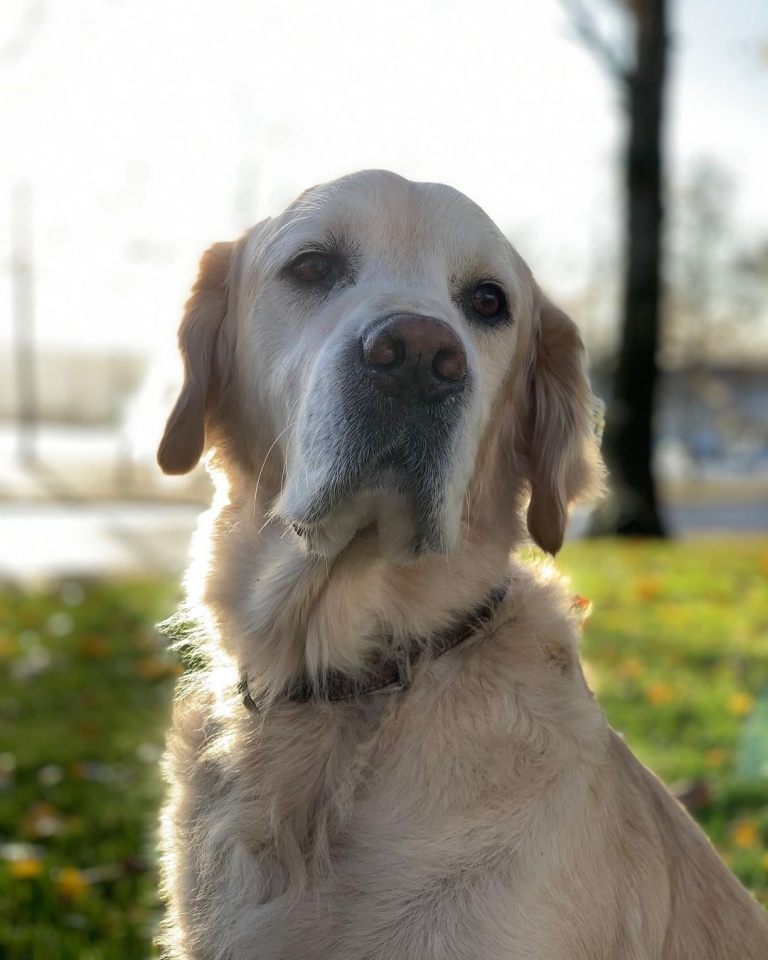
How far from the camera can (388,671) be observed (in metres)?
2.54

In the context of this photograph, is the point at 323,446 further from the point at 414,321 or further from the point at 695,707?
the point at 695,707

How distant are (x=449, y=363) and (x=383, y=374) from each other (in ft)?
0.47

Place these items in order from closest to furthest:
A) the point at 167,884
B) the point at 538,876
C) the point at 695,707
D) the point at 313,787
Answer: the point at 538,876 → the point at 313,787 → the point at 167,884 → the point at 695,707

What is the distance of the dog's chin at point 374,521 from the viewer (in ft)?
8.03

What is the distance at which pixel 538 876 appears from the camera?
2160mm

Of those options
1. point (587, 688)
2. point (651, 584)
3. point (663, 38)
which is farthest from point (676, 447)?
point (587, 688)

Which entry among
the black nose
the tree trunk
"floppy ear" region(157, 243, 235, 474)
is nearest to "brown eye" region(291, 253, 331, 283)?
"floppy ear" region(157, 243, 235, 474)

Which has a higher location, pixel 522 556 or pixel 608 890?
pixel 522 556

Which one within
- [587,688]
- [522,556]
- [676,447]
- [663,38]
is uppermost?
[663,38]

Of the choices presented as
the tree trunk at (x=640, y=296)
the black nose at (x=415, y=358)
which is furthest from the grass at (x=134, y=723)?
the tree trunk at (x=640, y=296)

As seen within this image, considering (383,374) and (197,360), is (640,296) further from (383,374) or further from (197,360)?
(383,374)

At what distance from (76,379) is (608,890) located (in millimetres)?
41961

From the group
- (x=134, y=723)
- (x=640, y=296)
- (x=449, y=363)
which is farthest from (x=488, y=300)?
(x=640, y=296)

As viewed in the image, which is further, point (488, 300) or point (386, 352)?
point (488, 300)
